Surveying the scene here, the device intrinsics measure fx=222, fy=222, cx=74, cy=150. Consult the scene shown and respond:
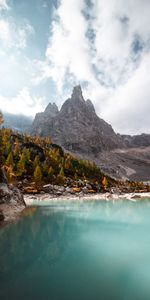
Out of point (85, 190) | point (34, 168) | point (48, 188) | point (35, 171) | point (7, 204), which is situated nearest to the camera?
point (7, 204)

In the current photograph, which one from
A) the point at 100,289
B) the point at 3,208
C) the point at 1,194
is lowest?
the point at 100,289

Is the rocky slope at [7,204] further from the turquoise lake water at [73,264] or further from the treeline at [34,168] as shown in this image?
the treeline at [34,168]

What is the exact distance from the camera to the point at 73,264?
643 inches

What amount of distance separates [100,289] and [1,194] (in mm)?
26789

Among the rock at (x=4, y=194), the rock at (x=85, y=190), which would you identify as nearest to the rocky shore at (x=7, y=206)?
the rock at (x=4, y=194)

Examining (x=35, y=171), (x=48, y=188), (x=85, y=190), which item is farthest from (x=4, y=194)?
(x=85, y=190)

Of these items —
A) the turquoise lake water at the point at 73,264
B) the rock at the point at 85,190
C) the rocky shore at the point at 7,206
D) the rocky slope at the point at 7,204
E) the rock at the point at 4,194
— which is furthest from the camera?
the rock at the point at 85,190

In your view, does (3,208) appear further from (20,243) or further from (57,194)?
(57,194)

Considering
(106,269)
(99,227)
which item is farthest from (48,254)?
(99,227)

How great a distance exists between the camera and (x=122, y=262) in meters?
17.7

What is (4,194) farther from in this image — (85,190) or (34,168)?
(34,168)

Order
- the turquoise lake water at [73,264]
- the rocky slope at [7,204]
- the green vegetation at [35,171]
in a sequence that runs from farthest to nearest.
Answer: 1. the green vegetation at [35,171]
2. the rocky slope at [7,204]
3. the turquoise lake water at [73,264]

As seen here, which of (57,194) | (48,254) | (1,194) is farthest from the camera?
(57,194)

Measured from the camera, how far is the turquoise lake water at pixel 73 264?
11859 millimetres
